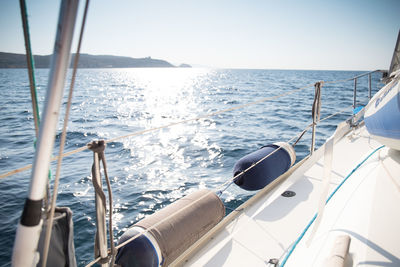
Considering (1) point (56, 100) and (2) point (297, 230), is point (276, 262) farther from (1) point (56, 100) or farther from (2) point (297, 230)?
(1) point (56, 100)

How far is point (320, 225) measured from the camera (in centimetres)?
145

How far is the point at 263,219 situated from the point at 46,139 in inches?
71.9

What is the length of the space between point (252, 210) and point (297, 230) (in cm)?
40

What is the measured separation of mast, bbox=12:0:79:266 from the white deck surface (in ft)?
3.55

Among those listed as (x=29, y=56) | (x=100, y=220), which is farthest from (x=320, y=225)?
(x=29, y=56)

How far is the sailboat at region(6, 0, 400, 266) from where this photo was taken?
0.62 metres

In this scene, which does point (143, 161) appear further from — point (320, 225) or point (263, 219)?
point (320, 225)

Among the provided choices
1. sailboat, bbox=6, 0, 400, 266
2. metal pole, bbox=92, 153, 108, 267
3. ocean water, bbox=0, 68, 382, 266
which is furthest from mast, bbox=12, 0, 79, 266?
ocean water, bbox=0, 68, 382, 266

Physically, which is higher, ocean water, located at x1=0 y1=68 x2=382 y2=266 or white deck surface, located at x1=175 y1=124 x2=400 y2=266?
white deck surface, located at x1=175 y1=124 x2=400 y2=266

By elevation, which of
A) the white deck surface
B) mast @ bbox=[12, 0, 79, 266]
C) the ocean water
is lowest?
the ocean water

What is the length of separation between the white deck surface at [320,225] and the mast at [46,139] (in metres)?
1.08

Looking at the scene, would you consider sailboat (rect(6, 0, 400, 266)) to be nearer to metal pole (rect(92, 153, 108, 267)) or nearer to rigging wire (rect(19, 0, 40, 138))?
metal pole (rect(92, 153, 108, 267))

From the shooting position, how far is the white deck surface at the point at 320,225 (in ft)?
3.79

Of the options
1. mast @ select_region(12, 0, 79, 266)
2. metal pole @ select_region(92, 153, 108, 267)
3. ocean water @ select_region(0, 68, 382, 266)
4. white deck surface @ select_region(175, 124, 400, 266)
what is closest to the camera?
mast @ select_region(12, 0, 79, 266)
